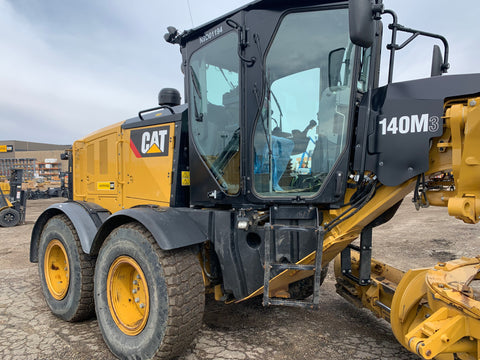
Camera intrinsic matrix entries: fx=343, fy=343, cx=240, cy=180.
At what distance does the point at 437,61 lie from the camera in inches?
110

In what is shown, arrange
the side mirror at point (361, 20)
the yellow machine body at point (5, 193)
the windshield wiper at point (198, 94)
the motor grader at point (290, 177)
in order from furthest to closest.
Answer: the yellow machine body at point (5, 193), the windshield wiper at point (198, 94), the motor grader at point (290, 177), the side mirror at point (361, 20)

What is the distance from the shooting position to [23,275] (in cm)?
510

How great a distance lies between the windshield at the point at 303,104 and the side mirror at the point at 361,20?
0.43m

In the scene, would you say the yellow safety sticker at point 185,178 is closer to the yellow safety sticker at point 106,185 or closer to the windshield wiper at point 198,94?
the windshield wiper at point 198,94

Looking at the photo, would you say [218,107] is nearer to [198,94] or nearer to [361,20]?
[198,94]

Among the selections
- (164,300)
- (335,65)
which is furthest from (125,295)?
(335,65)

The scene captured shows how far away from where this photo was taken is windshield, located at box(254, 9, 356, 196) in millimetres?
2405

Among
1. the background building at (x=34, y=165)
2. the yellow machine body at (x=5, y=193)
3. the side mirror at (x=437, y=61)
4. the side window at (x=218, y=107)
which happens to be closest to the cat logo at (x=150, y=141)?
the side window at (x=218, y=107)

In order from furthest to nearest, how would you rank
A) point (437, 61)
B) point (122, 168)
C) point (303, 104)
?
point (122, 168) < point (437, 61) < point (303, 104)

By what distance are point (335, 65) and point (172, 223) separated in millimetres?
1678

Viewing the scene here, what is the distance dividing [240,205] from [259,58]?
3.65ft

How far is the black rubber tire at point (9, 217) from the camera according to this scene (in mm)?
10334

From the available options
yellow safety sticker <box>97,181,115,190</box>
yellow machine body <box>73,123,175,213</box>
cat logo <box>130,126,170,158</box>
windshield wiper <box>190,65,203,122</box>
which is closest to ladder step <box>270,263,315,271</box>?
yellow machine body <box>73,123,175,213</box>

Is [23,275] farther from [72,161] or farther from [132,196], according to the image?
[132,196]
